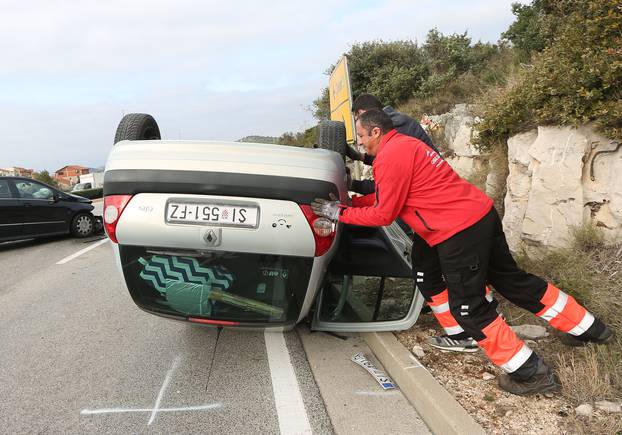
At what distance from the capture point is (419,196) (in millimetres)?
2600

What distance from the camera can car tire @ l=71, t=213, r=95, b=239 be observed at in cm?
906

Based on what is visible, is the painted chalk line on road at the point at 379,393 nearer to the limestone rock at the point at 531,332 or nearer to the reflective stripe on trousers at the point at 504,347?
the reflective stripe on trousers at the point at 504,347

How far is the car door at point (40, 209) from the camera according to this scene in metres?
8.23

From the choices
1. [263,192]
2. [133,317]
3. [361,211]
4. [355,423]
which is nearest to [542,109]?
[361,211]

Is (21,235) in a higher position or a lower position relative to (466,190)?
lower

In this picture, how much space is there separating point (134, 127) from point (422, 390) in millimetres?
2774

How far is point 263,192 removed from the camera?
96.4 inches

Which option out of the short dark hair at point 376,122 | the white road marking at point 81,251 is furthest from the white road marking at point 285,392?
the white road marking at point 81,251

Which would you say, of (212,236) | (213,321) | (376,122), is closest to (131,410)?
(213,321)

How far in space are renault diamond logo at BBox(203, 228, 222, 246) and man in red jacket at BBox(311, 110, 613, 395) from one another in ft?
1.83

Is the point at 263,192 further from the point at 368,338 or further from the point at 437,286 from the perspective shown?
the point at 368,338

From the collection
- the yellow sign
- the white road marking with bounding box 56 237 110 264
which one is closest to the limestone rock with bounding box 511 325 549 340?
the yellow sign

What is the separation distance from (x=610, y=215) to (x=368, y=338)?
7.16 feet

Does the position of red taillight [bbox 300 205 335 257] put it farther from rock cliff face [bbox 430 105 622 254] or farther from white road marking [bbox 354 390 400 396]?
rock cliff face [bbox 430 105 622 254]
